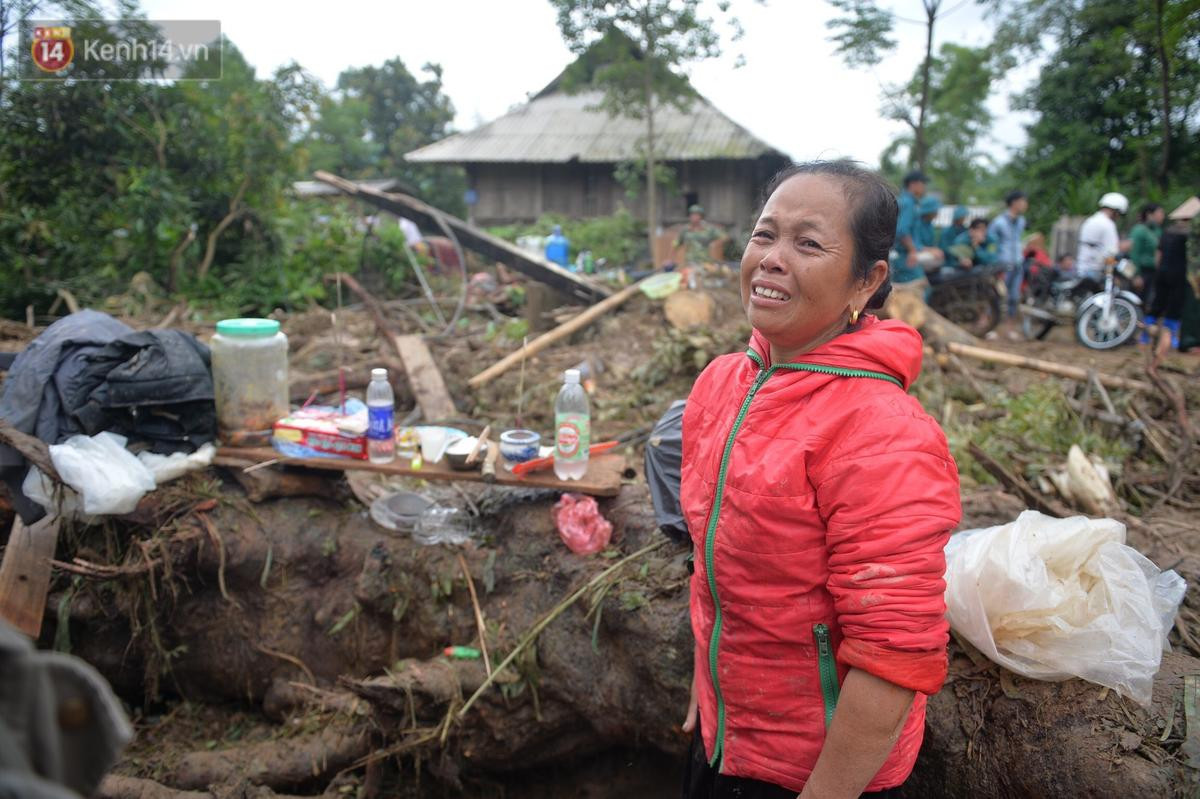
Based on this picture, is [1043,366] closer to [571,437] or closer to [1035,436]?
[1035,436]

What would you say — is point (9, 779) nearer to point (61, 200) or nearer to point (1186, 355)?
point (61, 200)

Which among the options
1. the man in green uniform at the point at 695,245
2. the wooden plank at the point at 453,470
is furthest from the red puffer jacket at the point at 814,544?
the man in green uniform at the point at 695,245

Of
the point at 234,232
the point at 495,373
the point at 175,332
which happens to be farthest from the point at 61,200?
the point at 175,332

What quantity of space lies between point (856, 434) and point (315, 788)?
2.72 m

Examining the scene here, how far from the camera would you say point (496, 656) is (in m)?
3.04

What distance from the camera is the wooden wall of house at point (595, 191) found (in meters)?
17.0

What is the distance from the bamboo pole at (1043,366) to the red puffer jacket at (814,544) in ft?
18.2

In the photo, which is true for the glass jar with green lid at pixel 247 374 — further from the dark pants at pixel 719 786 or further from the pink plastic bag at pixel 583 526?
the dark pants at pixel 719 786

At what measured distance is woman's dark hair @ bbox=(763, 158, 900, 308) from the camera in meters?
1.45

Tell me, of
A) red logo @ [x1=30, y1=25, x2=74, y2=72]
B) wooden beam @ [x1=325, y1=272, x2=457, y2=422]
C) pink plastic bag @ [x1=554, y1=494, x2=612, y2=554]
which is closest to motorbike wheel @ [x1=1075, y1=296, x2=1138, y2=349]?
wooden beam @ [x1=325, y1=272, x2=457, y2=422]

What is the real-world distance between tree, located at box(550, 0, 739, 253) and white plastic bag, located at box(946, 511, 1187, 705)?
11.7 m

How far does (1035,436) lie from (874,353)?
4.55m

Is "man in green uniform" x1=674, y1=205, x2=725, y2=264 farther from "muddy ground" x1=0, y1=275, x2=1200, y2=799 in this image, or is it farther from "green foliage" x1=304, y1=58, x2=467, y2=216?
"green foliage" x1=304, y1=58, x2=467, y2=216

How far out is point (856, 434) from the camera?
135 cm
